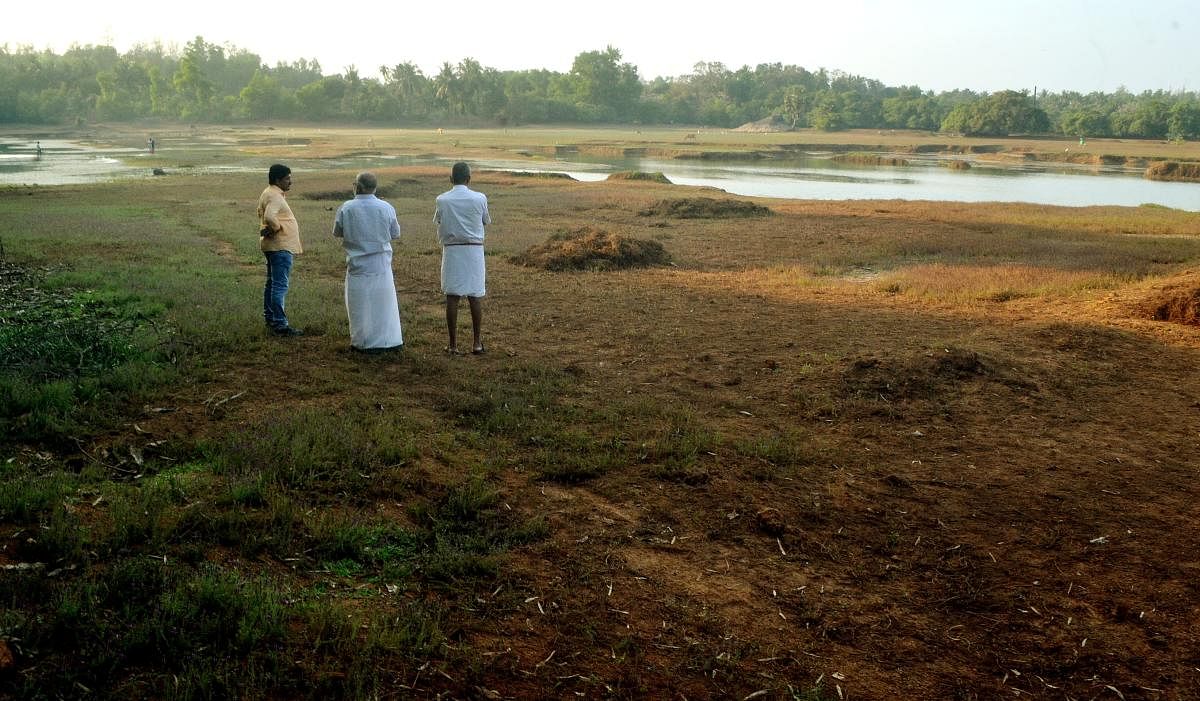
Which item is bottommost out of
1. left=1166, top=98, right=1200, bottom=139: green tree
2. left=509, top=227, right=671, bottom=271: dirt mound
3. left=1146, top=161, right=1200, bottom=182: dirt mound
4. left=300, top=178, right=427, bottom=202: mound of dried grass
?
left=509, top=227, right=671, bottom=271: dirt mound

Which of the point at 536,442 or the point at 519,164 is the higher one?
the point at 519,164

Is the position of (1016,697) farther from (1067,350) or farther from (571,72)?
(571,72)

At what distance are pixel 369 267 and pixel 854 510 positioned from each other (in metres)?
4.93

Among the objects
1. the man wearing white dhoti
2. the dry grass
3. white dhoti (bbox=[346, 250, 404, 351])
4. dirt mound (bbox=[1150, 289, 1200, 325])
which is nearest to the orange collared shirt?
the man wearing white dhoti

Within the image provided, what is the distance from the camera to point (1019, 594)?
13.6 feet

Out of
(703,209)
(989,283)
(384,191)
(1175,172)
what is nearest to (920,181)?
(1175,172)

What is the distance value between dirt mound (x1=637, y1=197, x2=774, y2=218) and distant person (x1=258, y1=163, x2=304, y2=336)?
1565 centimetres

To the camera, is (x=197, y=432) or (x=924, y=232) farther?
(x=924, y=232)

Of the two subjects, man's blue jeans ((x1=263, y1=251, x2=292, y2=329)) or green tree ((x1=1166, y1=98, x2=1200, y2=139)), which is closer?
man's blue jeans ((x1=263, y1=251, x2=292, y2=329))

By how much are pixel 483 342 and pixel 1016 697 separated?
6.39 metres

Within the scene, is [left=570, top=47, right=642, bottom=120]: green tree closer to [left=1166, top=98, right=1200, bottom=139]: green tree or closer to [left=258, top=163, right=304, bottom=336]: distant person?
[left=1166, top=98, right=1200, bottom=139]: green tree

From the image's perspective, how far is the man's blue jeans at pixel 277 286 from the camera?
27.2ft

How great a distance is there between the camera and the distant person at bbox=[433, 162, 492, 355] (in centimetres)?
786

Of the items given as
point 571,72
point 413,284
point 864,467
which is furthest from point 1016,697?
point 571,72
